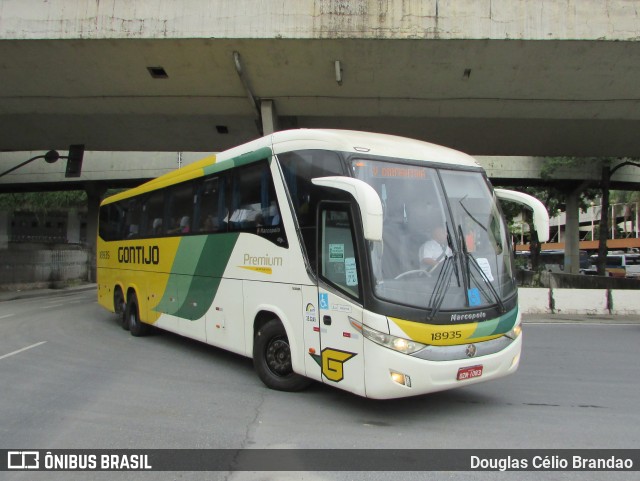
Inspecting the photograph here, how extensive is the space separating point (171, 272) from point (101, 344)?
2.35 m

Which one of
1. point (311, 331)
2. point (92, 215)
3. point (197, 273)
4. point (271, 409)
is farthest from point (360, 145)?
point (92, 215)

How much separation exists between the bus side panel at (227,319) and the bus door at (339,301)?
1841 mm

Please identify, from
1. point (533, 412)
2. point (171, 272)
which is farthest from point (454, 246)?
point (171, 272)

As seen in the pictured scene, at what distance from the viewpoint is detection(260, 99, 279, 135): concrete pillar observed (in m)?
14.8

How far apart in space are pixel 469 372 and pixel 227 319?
3698 mm

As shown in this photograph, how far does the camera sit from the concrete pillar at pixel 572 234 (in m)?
30.1

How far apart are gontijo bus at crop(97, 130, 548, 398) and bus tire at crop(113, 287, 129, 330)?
4.90 metres

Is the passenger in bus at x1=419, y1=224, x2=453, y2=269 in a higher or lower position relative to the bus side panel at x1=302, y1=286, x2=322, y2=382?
higher

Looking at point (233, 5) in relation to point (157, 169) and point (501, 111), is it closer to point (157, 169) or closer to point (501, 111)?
point (501, 111)

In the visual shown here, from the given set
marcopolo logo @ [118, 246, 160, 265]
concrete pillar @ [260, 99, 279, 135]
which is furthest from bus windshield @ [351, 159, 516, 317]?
concrete pillar @ [260, 99, 279, 135]

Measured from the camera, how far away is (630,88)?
13.3 m

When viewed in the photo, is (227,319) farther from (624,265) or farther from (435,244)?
(624,265)

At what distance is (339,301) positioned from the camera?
538 centimetres

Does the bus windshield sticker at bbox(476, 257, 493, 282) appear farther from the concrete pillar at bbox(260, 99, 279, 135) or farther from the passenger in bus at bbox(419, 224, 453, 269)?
the concrete pillar at bbox(260, 99, 279, 135)
